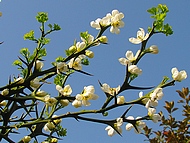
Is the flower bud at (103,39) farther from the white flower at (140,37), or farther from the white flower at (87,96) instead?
the white flower at (87,96)

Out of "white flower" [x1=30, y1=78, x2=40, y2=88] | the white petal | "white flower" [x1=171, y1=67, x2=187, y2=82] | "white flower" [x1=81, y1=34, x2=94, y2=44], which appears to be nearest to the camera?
"white flower" [x1=171, y1=67, x2=187, y2=82]

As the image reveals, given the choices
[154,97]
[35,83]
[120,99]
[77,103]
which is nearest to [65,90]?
[77,103]

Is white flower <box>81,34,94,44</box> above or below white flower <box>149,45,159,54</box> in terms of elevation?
above

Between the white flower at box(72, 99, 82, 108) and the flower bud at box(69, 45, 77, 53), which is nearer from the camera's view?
the white flower at box(72, 99, 82, 108)

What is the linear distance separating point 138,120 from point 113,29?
0.87m

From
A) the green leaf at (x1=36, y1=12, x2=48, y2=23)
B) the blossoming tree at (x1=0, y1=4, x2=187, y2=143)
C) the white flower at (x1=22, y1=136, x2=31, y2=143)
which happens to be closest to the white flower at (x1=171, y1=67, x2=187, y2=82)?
the blossoming tree at (x1=0, y1=4, x2=187, y2=143)

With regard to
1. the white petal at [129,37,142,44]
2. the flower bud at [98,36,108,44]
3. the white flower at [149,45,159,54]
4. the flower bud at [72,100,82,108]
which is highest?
the flower bud at [98,36,108,44]

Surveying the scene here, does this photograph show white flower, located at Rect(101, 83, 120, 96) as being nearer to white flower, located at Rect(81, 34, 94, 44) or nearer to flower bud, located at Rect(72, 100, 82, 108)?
flower bud, located at Rect(72, 100, 82, 108)

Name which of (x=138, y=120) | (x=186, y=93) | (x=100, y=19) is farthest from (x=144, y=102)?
(x=186, y=93)

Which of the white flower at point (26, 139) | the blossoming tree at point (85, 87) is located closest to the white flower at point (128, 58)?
the blossoming tree at point (85, 87)

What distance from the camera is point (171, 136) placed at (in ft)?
11.3

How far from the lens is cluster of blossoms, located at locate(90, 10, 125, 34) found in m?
3.05

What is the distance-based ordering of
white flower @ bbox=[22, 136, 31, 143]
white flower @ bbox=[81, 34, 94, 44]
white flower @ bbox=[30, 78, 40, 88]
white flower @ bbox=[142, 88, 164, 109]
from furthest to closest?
white flower @ bbox=[22, 136, 31, 143]
white flower @ bbox=[81, 34, 94, 44]
white flower @ bbox=[30, 78, 40, 88]
white flower @ bbox=[142, 88, 164, 109]

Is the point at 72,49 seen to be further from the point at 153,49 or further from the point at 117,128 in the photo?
the point at 117,128
